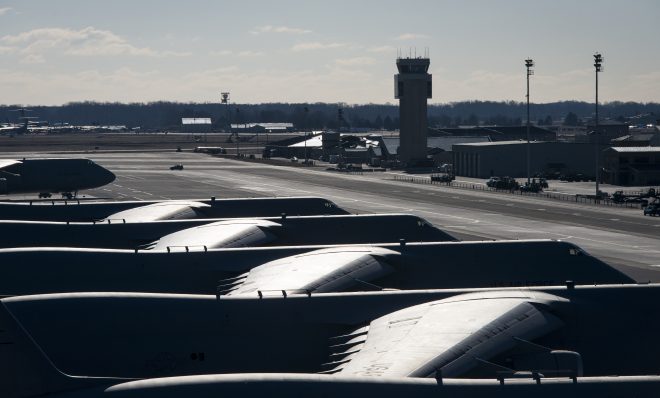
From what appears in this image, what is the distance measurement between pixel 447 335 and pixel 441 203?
3167 inches

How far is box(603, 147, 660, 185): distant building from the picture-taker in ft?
442

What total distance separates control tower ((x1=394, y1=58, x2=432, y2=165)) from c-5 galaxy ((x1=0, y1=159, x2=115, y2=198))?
284 feet

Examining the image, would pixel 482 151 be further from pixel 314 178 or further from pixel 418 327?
pixel 418 327

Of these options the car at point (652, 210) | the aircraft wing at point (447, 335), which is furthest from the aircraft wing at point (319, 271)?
the car at point (652, 210)

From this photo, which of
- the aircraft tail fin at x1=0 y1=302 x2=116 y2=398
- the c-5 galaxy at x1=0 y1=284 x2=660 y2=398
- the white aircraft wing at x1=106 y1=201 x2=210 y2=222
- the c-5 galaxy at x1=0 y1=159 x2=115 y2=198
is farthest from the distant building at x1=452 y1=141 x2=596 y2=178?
the aircraft tail fin at x1=0 y1=302 x2=116 y2=398

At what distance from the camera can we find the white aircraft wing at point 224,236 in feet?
155

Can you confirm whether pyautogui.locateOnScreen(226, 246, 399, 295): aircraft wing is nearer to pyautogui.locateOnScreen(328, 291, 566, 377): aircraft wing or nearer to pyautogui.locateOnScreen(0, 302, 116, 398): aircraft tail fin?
pyautogui.locateOnScreen(328, 291, 566, 377): aircraft wing

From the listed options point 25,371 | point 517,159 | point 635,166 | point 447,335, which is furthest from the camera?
point 517,159

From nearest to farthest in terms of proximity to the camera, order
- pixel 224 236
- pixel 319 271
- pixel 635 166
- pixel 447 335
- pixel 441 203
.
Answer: pixel 447 335
pixel 319 271
pixel 224 236
pixel 441 203
pixel 635 166

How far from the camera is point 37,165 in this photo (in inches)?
3868

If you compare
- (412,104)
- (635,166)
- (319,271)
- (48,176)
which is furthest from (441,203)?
(412,104)

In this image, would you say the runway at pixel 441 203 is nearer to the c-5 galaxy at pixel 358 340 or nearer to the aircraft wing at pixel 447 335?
the c-5 galaxy at pixel 358 340

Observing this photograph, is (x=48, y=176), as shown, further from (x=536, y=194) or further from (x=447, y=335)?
(x=447, y=335)

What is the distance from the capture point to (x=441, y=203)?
348ft
